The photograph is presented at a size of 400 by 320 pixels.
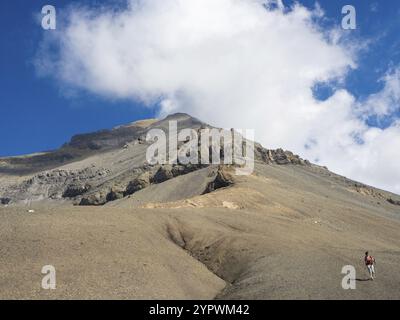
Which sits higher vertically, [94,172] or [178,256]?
[94,172]

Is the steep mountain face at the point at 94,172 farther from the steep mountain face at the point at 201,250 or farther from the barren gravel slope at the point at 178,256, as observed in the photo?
the barren gravel slope at the point at 178,256

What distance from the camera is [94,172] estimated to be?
147 m

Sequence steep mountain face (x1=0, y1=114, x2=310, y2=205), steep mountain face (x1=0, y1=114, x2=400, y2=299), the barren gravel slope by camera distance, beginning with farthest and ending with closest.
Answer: steep mountain face (x1=0, y1=114, x2=310, y2=205), steep mountain face (x1=0, y1=114, x2=400, y2=299), the barren gravel slope

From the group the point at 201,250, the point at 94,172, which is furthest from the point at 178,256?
the point at 94,172

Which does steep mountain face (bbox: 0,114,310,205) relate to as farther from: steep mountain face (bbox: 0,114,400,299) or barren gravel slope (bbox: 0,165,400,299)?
barren gravel slope (bbox: 0,165,400,299)

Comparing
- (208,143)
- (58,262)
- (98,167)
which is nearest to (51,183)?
(98,167)

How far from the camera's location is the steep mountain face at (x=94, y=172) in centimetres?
9425

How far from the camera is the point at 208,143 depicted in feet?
346

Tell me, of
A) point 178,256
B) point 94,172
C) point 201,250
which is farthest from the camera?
point 94,172

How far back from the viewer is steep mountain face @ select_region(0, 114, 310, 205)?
309 ft

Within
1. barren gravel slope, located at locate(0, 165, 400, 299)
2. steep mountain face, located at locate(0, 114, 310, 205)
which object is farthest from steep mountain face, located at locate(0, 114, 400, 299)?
steep mountain face, located at locate(0, 114, 310, 205)

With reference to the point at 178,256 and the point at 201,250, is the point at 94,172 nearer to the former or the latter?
the point at 201,250

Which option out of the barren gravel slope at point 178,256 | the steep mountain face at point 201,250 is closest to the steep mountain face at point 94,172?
the steep mountain face at point 201,250
